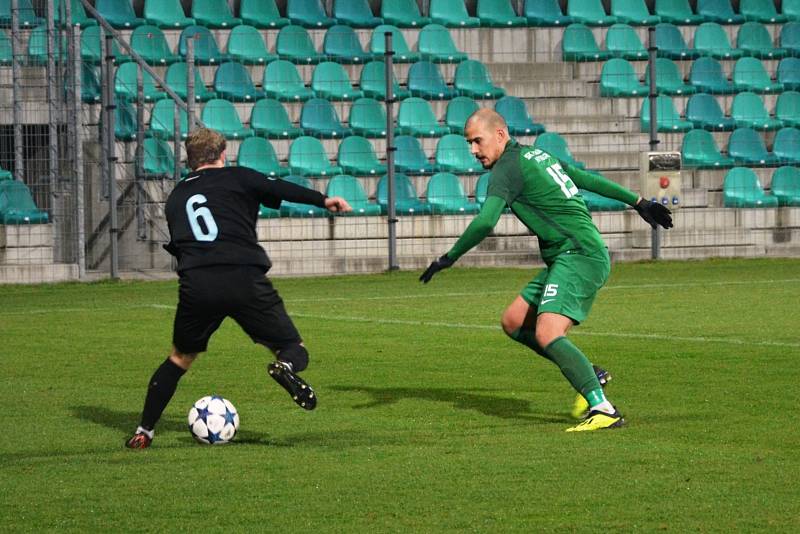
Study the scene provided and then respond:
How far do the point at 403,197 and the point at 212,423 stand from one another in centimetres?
1735

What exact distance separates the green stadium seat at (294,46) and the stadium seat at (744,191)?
24.2 ft

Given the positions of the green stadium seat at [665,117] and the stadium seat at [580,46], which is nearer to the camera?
the green stadium seat at [665,117]

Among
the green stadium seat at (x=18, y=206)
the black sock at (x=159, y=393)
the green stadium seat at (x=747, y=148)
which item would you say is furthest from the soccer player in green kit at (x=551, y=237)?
the green stadium seat at (x=747, y=148)

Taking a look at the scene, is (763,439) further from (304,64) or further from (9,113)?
(304,64)

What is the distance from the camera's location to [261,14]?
90.7 feet

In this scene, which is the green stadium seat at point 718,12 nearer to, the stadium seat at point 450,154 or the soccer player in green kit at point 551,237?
the stadium seat at point 450,154

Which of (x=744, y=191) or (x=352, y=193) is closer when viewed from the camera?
(x=352, y=193)

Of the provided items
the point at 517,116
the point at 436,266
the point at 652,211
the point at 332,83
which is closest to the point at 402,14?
the point at 332,83

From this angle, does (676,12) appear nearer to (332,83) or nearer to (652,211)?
(332,83)

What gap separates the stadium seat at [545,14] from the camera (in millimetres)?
28375

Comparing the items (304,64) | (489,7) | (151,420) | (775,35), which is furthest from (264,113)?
(151,420)

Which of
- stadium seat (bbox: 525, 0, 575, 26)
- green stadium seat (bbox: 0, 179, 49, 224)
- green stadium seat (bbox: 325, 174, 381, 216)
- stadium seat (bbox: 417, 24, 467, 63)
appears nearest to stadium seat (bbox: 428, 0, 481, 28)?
stadium seat (bbox: 417, 24, 467, 63)

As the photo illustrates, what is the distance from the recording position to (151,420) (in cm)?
768

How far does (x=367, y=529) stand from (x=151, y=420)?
8.07 feet
